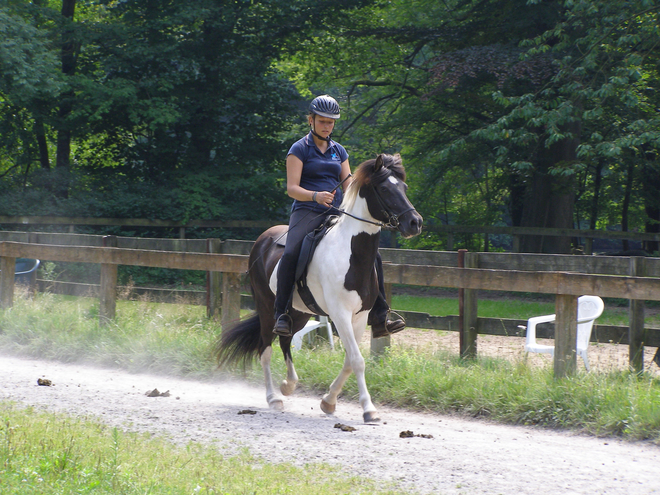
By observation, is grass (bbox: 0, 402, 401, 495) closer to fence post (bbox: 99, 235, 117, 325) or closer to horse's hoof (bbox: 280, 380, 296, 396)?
horse's hoof (bbox: 280, 380, 296, 396)

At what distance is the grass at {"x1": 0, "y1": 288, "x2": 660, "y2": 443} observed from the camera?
5414mm

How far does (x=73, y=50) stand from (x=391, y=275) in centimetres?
1704

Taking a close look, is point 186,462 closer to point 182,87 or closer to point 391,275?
point 391,275

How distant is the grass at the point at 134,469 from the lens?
3.60m

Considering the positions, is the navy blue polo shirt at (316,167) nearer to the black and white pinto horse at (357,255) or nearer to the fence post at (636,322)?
the black and white pinto horse at (357,255)

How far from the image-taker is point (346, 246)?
228 inches

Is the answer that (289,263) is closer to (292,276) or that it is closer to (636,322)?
(292,276)

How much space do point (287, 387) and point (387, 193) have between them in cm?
214

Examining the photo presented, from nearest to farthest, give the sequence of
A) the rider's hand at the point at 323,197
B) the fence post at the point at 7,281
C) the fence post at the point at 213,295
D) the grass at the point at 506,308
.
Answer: the rider's hand at the point at 323,197 → the fence post at the point at 213,295 → the fence post at the point at 7,281 → the grass at the point at 506,308

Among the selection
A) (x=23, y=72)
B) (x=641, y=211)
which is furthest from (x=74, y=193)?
(x=641, y=211)

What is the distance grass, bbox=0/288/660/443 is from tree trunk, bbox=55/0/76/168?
11570 mm

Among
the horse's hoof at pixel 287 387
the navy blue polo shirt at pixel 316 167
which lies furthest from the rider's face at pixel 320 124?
the horse's hoof at pixel 287 387

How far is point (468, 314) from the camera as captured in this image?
24.1ft

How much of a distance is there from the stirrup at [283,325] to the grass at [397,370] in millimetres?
1001
